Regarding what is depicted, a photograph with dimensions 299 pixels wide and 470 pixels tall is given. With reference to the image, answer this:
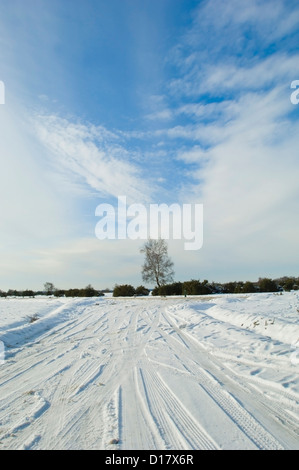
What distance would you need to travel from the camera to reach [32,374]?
4828 millimetres

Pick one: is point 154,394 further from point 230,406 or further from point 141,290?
point 141,290

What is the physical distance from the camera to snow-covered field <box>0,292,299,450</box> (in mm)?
2678

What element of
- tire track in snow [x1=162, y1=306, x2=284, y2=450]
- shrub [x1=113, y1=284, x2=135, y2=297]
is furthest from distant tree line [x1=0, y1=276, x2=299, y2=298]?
tire track in snow [x1=162, y1=306, x2=284, y2=450]

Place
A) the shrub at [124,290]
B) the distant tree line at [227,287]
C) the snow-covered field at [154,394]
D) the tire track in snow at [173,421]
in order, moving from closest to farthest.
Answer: the tire track in snow at [173,421]
the snow-covered field at [154,394]
the distant tree line at [227,287]
the shrub at [124,290]

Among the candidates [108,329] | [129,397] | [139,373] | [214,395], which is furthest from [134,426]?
[108,329]

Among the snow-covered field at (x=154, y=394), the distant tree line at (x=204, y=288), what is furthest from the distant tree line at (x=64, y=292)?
the snow-covered field at (x=154, y=394)

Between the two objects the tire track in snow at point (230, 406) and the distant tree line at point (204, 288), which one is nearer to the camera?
the tire track in snow at point (230, 406)

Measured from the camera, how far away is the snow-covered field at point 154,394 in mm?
2678

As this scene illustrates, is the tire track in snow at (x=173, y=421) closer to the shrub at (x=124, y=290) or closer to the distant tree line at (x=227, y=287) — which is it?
the distant tree line at (x=227, y=287)

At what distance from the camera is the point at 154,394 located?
372 centimetres

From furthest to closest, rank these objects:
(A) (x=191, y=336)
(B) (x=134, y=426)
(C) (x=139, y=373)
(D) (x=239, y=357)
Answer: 1. (A) (x=191, y=336)
2. (D) (x=239, y=357)
3. (C) (x=139, y=373)
4. (B) (x=134, y=426)

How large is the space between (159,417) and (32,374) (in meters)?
2.98

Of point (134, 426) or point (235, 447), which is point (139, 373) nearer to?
point (134, 426)

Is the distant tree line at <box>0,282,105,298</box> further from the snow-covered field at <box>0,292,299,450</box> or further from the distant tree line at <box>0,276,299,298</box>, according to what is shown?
the snow-covered field at <box>0,292,299,450</box>
